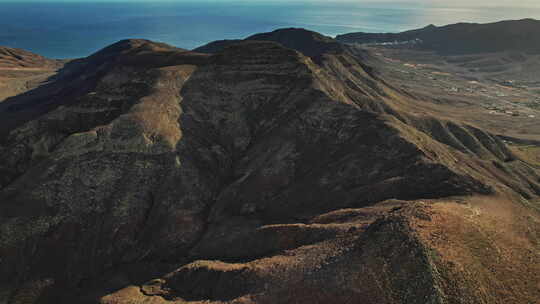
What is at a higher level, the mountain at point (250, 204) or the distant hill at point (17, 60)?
the distant hill at point (17, 60)

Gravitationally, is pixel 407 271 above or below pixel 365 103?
below

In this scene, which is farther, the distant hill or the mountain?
the distant hill

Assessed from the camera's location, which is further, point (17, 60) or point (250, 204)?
point (17, 60)

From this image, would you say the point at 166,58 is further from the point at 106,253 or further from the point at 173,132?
the point at 106,253

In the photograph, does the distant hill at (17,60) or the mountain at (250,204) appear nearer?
the mountain at (250,204)

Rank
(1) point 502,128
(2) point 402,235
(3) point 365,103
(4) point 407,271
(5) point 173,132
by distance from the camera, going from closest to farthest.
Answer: (4) point 407,271
(2) point 402,235
(5) point 173,132
(3) point 365,103
(1) point 502,128

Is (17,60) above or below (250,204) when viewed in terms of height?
above

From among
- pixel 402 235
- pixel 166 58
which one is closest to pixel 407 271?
pixel 402 235

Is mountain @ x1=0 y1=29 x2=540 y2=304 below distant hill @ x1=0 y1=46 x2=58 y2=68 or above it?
below
